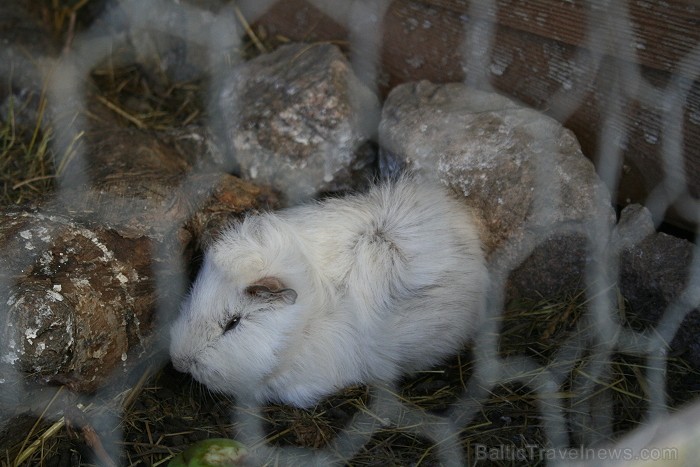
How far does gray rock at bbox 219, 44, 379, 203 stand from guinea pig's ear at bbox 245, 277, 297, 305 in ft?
0.99

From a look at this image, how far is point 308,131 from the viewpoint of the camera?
1.60 m

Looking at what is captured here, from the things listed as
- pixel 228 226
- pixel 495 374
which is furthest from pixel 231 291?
pixel 495 374

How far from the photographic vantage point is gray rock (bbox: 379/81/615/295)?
143 cm

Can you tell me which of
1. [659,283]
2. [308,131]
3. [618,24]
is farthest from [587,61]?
[308,131]

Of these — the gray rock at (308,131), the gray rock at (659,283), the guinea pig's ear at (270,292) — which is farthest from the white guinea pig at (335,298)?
the gray rock at (659,283)

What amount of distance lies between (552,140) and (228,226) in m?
0.64

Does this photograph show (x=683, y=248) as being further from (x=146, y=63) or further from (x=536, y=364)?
(x=146, y=63)

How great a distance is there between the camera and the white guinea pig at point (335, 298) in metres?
1.34

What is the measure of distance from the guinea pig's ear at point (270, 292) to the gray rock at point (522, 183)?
14.9 inches

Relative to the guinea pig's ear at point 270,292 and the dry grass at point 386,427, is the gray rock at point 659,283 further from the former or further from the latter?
the guinea pig's ear at point 270,292

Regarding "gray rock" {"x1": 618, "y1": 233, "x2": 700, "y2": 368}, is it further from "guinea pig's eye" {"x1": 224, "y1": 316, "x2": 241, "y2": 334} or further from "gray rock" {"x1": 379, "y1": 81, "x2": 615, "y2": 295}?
"guinea pig's eye" {"x1": 224, "y1": 316, "x2": 241, "y2": 334}

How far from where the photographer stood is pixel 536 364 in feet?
4.40

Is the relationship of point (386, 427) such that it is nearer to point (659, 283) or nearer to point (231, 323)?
point (231, 323)

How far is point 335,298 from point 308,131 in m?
0.39
